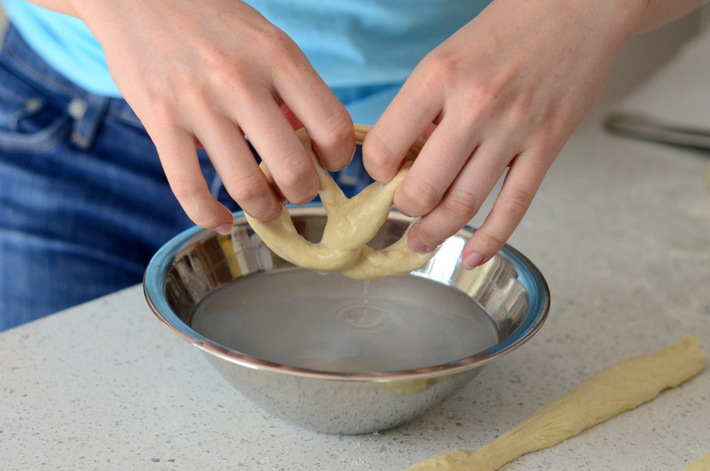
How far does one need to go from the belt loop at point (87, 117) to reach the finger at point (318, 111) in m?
0.49

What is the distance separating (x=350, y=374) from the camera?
1.53 feet

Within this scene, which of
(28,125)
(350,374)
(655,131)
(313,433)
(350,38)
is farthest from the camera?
(655,131)

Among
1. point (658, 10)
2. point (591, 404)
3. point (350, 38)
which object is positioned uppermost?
point (658, 10)

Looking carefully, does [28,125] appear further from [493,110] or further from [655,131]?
[655,131]

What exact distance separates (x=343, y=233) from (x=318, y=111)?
0.11 meters

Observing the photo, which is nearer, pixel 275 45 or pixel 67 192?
pixel 275 45

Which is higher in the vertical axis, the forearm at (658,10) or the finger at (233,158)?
the forearm at (658,10)

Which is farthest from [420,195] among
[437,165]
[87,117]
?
[87,117]

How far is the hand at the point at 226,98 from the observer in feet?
1.63

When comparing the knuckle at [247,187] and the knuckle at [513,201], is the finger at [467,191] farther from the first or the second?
the knuckle at [247,187]

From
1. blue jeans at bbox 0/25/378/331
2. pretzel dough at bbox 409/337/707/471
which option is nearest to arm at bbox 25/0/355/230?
pretzel dough at bbox 409/337/707/471

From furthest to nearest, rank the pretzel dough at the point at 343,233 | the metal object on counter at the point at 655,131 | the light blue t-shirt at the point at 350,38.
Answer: the metal object on counter at the point at 655,131, the light blue t-shirt at the point at 350,38, the pretzel dough at the point at 343,233

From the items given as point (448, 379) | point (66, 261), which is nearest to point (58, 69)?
point (66, 261)

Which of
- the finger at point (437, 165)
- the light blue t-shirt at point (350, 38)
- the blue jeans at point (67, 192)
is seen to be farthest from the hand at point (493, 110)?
the blue jeans at point (67, 192)
